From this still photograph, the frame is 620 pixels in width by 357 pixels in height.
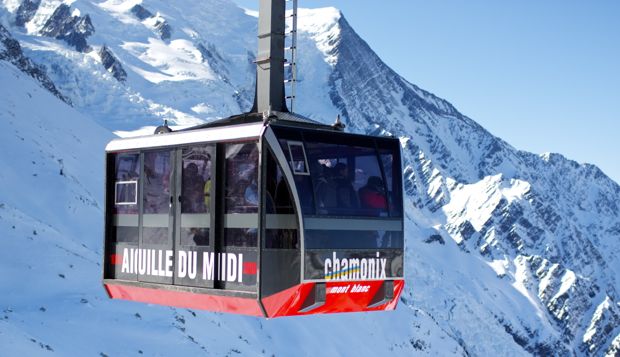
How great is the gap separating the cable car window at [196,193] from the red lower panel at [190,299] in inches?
32.1

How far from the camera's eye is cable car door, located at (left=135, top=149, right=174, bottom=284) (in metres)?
14.7

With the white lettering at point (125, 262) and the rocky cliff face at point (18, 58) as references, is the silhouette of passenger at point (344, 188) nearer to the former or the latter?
the white lettering at point (125, 262)

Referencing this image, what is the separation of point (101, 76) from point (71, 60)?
8868 millimetres

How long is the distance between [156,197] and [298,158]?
3.03 meters

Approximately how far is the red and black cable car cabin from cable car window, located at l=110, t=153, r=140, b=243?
0.10 meters

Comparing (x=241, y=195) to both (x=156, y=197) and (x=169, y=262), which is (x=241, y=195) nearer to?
(x=169, y=262)

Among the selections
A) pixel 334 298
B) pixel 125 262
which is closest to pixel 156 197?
pixel 125 262

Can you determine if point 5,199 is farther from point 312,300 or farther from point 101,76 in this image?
point 101,76

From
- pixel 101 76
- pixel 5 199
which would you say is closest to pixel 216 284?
pixel 5 199

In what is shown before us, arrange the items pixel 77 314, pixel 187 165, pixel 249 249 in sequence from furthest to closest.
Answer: pixel 77 314 < pixel 187 165 < pixel 249 249

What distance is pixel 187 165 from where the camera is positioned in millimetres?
14289

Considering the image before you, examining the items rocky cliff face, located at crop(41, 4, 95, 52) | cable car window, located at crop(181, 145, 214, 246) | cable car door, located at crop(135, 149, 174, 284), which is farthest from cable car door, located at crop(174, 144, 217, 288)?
rocky cliff face, located at crop(41, 4, 95, 52)

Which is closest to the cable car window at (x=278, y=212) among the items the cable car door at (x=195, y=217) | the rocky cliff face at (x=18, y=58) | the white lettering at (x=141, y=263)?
the cable car door at (x=195, y=217)

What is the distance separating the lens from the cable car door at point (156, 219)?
48.2 ft
